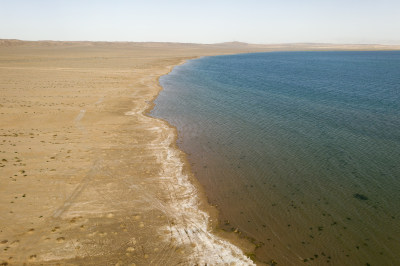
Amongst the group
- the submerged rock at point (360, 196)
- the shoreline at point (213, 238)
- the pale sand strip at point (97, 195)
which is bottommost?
the shoreline at point (213, 238)

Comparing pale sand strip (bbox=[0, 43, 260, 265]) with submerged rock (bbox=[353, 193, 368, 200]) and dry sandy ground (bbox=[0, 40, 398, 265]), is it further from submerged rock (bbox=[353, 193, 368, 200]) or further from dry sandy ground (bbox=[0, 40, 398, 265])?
submerged rock (bbox=[353, 193, 368, 200])

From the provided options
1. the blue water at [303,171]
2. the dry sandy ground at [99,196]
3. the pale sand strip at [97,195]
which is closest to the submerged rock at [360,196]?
the blue water at [303,171]

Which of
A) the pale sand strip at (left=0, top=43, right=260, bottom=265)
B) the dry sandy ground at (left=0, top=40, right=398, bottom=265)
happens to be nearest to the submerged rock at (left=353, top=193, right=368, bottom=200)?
the dry sandy ground at (left=0, top=40, right=398, bottom=265)

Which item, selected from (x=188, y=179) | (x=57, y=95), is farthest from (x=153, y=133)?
(x=57, y=95)

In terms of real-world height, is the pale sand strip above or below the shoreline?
above

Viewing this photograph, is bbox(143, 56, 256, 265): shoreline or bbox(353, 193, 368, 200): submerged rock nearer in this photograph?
bbox(143, 56, 256, 265): shoreline

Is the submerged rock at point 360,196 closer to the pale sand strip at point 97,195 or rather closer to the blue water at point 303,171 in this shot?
the blue water at point 303,171

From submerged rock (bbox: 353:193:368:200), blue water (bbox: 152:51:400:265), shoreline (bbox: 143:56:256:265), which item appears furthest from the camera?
submerged rock (bbox: 353:193:368:200)

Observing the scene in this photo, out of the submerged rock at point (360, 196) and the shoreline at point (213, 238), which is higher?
the submerged rock at point (360, 196)

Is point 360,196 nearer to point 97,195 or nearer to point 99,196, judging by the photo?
point 99,196
